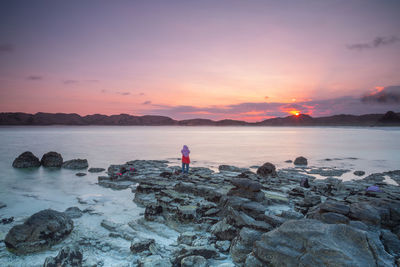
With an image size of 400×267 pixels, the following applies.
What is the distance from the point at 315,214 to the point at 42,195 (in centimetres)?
1569

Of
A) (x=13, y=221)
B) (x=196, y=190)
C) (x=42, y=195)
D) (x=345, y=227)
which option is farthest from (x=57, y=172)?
(x=345, y=227)

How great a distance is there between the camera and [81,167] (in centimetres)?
2395

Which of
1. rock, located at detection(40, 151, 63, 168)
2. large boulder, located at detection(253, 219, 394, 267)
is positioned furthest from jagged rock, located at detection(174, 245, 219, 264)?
rock, located at detection(40, 151, 63, 168)

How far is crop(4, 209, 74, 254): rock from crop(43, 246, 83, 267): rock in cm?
165

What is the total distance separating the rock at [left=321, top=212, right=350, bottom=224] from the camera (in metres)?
7.03

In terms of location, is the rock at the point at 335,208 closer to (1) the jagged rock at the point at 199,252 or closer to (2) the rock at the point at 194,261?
(1) the jagged rock at the point at 199,252

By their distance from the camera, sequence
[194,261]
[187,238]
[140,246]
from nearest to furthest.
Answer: [194,261], [140,246], [187,238]

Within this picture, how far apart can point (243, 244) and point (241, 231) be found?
432 millimetres

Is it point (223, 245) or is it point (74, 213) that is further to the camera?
point (74, 213)

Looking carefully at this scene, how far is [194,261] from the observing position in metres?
6.05

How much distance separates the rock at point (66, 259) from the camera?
19.5 ft

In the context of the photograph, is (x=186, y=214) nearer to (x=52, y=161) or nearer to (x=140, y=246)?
(x=140, y=246)

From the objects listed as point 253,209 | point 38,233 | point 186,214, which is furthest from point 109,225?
point 253,209

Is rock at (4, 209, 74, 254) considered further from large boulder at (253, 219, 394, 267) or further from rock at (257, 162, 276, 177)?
rock at (257, 162, 276, 177)
